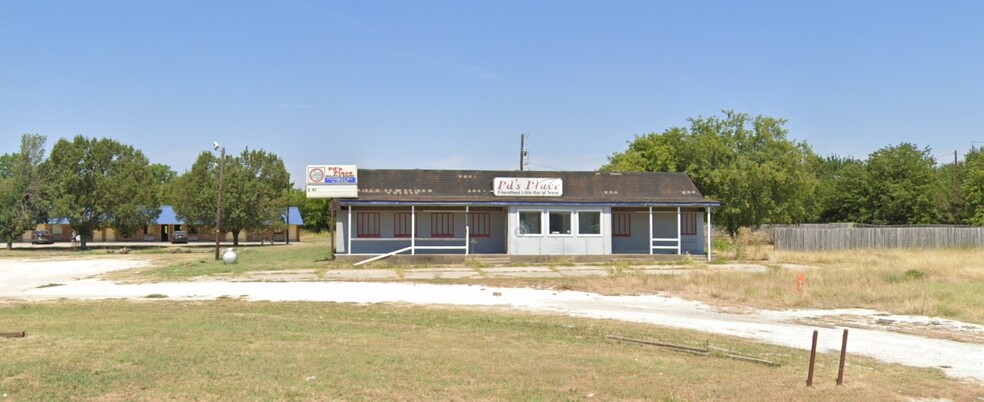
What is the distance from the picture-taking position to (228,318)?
46.1 ft

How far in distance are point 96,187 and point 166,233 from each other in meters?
23.1

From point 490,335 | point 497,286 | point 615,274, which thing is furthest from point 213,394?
point 615,274

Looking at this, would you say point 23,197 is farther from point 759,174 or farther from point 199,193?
point 759,174

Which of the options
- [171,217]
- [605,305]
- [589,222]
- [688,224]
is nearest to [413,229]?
[589,222]

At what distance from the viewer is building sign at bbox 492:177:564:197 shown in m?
34.3

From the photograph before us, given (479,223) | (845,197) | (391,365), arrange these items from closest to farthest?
(391,365)
(479,223)
(845,197)

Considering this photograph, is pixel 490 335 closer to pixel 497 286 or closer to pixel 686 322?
pixel 686 322

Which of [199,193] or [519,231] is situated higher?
[199,193]

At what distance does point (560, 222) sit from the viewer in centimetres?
3438

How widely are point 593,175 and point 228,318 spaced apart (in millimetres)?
24795

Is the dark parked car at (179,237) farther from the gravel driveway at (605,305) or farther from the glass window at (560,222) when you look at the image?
the glass window at (560,222)

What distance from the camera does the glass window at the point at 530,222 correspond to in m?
34.0

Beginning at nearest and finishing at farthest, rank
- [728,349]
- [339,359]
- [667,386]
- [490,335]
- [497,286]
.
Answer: [667,386] → [339,359] → [728,349] → [490,335] → [497,286]

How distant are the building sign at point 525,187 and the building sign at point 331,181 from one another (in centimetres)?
655
